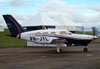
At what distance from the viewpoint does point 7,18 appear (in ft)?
53.5

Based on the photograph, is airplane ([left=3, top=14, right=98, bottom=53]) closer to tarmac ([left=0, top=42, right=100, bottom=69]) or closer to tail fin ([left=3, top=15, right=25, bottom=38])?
tail fin ([left=3, top=15, right=25, bottom=38])

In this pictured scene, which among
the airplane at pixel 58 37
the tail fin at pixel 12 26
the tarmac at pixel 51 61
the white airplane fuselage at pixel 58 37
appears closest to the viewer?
the tarmac at pixel 51 61

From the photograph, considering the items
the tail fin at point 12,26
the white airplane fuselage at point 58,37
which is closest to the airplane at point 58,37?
the white airplane fuselage at point 58,37

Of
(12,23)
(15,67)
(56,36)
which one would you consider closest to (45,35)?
(56,36)

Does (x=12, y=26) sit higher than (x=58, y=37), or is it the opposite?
(x=12, y=26)

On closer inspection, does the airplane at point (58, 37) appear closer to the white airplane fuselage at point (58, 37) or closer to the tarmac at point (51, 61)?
the white airplane fuselage at point (58, 37)

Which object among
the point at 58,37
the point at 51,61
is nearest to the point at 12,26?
the point at 58,37

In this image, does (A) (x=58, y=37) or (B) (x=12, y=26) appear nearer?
(A) (x=58, y=37)

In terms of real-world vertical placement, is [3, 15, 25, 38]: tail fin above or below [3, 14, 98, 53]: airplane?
above

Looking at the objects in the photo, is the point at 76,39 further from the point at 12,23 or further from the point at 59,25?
the point at 59,25

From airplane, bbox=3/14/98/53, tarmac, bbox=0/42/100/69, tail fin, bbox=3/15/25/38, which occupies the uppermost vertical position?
tail fin, bbox=3/15/25/38

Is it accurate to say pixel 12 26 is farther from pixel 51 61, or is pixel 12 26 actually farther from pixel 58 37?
pixel 51 61

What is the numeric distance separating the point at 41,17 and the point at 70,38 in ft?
44.4

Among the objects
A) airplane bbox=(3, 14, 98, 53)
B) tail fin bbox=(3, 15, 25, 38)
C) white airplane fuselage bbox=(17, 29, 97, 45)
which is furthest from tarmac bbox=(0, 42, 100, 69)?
tail fin bbox=(3, 15, 25, 38)
